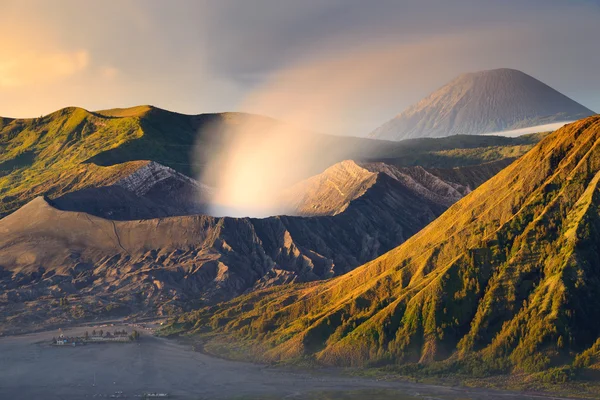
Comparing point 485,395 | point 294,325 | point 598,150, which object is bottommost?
point 485,395

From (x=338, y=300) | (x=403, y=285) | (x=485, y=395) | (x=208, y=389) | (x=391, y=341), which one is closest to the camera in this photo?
(x=485, y=395)

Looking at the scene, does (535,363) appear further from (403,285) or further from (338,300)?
(338,300)

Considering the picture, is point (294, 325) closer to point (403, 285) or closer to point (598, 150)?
point (403, 285)

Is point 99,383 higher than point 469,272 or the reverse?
the reverse

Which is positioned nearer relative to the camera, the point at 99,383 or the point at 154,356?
the point at 99,383

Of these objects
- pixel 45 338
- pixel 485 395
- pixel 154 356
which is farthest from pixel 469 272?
pixel 45 338

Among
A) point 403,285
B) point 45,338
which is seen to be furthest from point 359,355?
point 45,338

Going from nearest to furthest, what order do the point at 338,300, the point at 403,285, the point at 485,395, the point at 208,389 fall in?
the point at 485,395 → the point at 208,389 → the point at 403,285 → the point at 338,300
